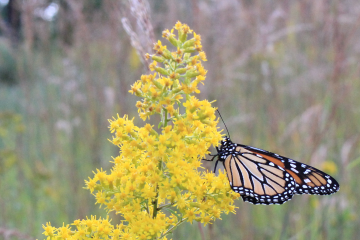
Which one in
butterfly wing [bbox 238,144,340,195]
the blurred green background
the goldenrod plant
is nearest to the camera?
the goldenrod plant

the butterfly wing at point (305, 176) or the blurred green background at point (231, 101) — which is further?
the blurred green background at point (231, 101)

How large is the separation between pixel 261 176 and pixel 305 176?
445 mm

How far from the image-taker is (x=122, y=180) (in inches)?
74.8

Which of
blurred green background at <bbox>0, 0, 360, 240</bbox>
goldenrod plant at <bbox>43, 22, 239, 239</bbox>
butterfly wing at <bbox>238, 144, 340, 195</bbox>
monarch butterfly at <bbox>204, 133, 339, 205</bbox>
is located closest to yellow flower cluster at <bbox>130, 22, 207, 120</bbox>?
goldenrod plant at <bbox>43, 22, 239, 239</bbox>

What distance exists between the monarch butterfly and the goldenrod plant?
0.70m

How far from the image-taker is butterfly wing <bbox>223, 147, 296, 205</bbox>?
287 cm

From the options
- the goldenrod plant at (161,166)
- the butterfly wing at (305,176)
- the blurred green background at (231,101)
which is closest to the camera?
the goldenrod plant at (161,166)

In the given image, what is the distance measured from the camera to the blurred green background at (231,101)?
13.5ft

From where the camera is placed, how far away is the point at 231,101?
6117 millimetres

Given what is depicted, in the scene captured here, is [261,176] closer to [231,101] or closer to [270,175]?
[270,175]

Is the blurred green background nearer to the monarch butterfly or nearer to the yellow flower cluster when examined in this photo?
the monarch butterfly

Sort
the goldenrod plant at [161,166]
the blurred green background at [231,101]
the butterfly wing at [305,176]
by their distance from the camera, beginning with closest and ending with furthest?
the goldenrod plant at [161,166], the butterfly wing at [305,176], the blurred green background at [231,101]

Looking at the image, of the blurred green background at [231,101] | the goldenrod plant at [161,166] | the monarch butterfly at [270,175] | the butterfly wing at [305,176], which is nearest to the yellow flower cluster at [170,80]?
the goldenrod plant at [161,166]

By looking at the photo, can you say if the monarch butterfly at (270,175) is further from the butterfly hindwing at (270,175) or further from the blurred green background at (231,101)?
the blurred green background at (231,101)
